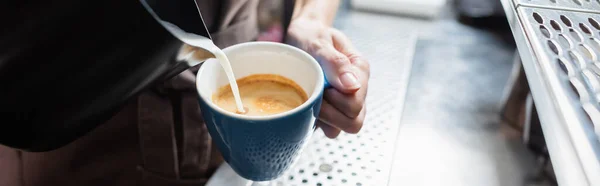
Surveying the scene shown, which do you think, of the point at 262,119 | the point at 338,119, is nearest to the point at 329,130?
the point at 338,119

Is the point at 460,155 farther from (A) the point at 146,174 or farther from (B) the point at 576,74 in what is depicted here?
(A) the point at 146,174

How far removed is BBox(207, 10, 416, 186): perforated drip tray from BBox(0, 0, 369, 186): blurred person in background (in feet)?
0.08

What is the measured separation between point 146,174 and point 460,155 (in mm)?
373

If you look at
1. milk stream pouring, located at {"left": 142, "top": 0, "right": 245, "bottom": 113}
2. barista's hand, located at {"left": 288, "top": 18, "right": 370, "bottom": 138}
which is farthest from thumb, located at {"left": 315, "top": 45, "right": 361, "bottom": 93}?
milk stream pouring, located at {"left": 142, "top": 0, "right": 245, "bottom": 113}

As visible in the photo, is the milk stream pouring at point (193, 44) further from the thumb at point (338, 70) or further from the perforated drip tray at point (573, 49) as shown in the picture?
the perforated drip tray at point (573, 49)

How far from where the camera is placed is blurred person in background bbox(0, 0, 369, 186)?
45 cm

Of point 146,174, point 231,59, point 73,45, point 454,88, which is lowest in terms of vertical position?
point 146,174

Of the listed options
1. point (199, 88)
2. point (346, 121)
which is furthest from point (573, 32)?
point (199, 88)

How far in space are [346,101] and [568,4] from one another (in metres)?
0.23

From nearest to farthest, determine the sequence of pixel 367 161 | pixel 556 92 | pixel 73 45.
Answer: pixel 73 45
pixel 556 92
pixel 367 161

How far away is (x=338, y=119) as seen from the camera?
1.45 ft

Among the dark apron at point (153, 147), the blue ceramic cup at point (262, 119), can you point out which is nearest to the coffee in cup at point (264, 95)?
the blue ceramic cup at point (262, 119)

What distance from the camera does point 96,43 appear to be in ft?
0.78

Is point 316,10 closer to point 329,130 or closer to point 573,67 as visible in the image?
point 329,130
